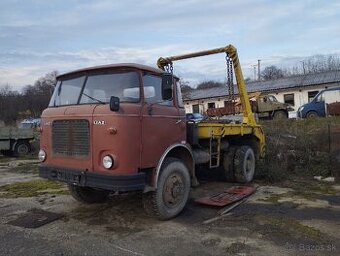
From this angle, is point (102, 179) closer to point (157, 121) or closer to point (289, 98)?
point (157, 121)

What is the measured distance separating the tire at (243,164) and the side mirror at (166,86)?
3.77 metres

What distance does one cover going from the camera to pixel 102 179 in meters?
6.51

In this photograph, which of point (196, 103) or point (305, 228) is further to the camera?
point (196, 103)

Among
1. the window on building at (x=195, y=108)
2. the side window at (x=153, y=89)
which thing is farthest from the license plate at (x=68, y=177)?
the window on building at (x=195, y=108)

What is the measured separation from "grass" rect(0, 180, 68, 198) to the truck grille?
2938mm

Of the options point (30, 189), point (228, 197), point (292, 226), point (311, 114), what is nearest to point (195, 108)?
point (311, 114)

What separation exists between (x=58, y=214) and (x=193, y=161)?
264 cm

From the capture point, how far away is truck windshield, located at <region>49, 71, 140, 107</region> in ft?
22.9

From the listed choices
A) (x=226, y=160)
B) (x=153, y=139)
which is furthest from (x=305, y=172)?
(x=153, y=139)

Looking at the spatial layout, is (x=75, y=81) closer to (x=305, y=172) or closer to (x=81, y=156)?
(x=81, y=156)

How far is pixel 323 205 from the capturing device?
8125 millimetres

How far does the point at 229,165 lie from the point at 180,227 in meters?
4.05

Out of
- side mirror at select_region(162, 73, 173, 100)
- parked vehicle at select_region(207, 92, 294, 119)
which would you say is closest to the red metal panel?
side mirror at select_region(162, 73, 173, 100)

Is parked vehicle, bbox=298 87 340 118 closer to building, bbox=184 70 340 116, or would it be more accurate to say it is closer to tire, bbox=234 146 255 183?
building, bbox=184 70 340 116
